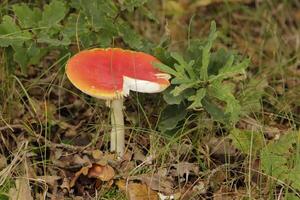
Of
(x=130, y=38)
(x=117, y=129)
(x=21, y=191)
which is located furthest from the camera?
(x=130, y=38)

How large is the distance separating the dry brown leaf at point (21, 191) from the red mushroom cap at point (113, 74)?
408mm

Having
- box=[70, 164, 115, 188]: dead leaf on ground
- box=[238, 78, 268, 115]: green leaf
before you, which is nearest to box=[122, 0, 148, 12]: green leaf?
box=[238, 78, 268, 115]: green leaf

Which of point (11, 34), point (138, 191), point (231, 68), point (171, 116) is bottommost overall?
point (138, 191)

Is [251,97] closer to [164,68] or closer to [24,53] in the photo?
[164,68]

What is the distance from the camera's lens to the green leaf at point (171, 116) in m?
2.51

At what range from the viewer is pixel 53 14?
259 centimetres

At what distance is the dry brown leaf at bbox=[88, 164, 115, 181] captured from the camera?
7.77ft

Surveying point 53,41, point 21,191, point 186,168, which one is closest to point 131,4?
point 53,41

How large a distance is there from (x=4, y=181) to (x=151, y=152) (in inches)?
22.5

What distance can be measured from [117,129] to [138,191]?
279 mm

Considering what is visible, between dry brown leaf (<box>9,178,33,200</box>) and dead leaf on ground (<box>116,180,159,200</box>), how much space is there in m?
0.34

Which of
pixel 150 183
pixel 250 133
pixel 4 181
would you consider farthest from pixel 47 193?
pixel 250 133

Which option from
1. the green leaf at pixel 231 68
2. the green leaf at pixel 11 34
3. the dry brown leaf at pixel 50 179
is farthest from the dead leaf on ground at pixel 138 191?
the green leaf at pixel 11 34

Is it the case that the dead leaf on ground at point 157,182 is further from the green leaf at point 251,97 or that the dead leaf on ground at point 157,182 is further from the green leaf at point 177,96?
the green leaf at point 251,97
